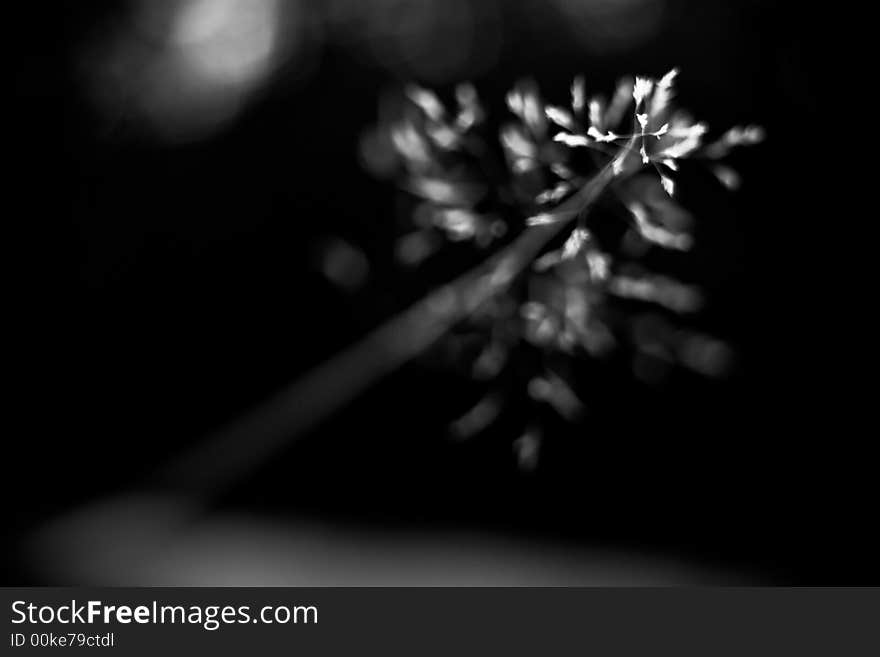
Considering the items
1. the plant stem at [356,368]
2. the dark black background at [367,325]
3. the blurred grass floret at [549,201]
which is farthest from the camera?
the dark black background at [367,325]

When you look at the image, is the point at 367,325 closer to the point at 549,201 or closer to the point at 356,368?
the point at 356,368

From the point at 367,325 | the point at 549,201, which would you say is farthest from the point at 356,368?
the point at 549,201

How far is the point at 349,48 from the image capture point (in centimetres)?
236

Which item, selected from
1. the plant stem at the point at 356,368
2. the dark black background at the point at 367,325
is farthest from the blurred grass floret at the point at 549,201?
the dark black background at the point at 367,325

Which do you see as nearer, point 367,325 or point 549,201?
point 549,201

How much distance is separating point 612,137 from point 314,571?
221 cm

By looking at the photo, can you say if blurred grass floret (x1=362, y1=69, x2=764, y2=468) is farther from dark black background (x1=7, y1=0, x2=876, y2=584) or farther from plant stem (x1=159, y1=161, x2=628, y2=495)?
dark black background (x1=7, y1=0, x2=876, y2=584)

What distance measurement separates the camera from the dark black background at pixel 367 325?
214 cm

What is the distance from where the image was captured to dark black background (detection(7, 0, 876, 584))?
2.14 metres

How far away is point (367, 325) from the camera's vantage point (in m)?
2.44

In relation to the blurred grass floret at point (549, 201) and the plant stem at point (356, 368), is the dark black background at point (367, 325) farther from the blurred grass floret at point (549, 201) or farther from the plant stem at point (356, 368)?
the blurred grass floret at point (549, 201)

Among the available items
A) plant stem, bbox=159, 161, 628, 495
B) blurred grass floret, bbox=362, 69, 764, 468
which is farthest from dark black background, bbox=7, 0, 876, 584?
blurred grass floret, bbox=362, 69, 764, 468

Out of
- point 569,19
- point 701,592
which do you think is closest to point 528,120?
point 701,592

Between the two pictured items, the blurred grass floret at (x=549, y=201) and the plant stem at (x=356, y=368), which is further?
the plant stem at (x=356, y=368)
